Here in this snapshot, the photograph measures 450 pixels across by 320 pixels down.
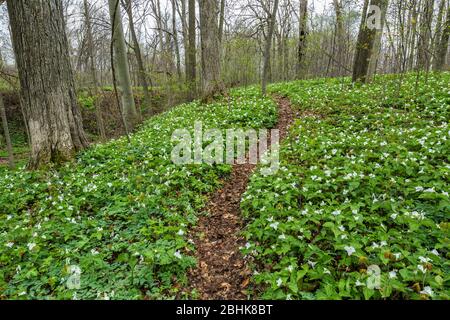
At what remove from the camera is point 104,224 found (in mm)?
4094

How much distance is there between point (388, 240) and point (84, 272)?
3.51 meters

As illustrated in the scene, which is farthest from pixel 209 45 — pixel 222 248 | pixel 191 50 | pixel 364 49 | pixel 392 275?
pixel 392 275

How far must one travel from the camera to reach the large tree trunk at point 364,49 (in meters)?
10.2

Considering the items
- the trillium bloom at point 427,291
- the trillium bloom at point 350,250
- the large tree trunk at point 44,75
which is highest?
the large tree trunk at point 44,75

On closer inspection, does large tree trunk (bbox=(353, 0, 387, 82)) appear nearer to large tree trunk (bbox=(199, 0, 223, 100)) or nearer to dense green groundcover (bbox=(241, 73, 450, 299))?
dense green groundcover (bbox=(241, 73, 450, 299))

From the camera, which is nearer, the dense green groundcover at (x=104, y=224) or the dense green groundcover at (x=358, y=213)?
the dense green groundcover at (x=358, y=213)

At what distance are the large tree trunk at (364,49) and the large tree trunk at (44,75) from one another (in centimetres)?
977

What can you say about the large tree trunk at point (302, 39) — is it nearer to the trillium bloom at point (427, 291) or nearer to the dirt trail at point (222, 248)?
the dirt trail at point (222, 248)

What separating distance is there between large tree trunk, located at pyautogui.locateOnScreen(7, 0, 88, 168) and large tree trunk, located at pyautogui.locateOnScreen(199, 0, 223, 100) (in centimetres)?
586

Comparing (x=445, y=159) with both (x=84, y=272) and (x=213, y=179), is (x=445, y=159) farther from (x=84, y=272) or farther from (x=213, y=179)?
(x=84, y=272)

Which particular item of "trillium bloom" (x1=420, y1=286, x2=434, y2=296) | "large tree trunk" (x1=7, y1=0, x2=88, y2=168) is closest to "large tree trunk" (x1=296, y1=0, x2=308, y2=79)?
"large tree trunk" (x1=7, y1=0, x2=88, y2=168)

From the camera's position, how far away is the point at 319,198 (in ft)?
14.3

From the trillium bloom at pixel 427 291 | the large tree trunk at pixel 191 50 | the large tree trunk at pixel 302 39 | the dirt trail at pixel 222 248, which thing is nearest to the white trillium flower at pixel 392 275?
the trillium bloom at pixel 427 291

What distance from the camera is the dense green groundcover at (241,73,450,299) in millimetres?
2834
